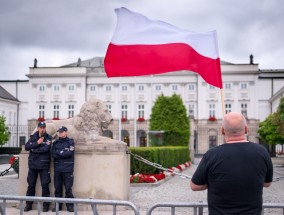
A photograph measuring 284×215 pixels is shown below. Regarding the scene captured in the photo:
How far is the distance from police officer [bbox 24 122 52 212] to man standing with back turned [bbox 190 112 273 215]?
560 cm

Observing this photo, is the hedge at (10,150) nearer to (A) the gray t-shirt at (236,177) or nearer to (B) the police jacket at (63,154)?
(B) the police jacket at (63,154)

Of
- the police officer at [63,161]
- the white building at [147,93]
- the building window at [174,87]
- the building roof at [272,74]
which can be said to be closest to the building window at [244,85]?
the white building at [147,93]

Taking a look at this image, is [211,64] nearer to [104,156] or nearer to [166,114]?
[104,156]

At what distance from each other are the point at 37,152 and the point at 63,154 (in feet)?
1.75

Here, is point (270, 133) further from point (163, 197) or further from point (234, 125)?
point (234, 125)

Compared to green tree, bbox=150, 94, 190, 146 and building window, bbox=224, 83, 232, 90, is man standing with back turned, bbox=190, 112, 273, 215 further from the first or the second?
building window, bbox=224, 83, 232, 90

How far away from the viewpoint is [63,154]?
29.6 ft

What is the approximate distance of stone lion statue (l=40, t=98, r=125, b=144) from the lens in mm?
9875

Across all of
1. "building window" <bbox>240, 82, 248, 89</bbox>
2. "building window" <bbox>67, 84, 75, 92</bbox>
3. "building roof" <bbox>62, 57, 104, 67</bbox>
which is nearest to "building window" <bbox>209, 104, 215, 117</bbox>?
"building window" <bbox>240, 82, 248, 89</bbox>

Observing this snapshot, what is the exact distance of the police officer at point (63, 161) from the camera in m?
9.05

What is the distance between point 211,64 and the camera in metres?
7.82

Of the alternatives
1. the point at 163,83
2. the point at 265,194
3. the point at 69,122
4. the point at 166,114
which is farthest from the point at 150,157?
the point at 163,83

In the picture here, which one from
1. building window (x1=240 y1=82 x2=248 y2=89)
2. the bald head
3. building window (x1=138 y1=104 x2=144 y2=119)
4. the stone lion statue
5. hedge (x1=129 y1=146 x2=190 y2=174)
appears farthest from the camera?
building window (x1=138 y1=104 x2=144 y2=119)

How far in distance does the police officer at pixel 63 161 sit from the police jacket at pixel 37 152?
0.18 m
